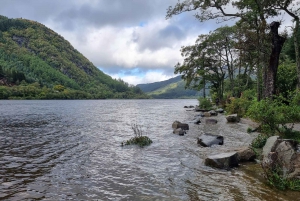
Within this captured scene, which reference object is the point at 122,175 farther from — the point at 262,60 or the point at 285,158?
the point at 262,60

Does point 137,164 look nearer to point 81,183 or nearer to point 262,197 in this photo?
point 81,183

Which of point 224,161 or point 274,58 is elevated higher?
point 274,58

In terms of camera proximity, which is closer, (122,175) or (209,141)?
(122,175)

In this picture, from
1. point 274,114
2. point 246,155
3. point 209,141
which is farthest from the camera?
point 209,141

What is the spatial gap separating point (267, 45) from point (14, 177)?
20.3 m

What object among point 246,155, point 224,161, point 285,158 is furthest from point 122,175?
point 285,158

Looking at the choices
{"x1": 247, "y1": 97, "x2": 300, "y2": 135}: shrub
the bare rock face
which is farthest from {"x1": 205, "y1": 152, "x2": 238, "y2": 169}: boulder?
{"x1": 247, "y1": 97, "x2": 300, "y2": 135}: shrub

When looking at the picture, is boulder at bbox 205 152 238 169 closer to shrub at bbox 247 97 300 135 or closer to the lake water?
the lake water

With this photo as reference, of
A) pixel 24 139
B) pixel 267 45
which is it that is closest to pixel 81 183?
pixel 24 139

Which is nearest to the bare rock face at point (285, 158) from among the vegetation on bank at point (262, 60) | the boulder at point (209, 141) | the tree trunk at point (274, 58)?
the vegetation on bank at point (262, 60)

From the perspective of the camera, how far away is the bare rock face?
27.3 ft

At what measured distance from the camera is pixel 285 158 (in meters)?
8.78

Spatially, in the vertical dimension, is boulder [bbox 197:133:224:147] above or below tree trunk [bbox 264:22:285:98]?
below

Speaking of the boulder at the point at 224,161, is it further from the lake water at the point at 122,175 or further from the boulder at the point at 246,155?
the boulder at the point at 246,155
